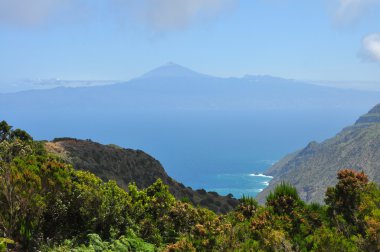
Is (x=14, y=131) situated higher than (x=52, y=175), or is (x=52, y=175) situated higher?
(x=14, y=131)

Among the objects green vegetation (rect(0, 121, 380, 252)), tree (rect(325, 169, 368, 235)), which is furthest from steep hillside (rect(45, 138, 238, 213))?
tree (rect(325, 169, 368, 235))

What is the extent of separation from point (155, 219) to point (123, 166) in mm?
49291

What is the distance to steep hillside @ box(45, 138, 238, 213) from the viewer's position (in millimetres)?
57688

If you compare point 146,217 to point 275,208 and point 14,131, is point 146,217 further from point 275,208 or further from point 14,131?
point 14,131

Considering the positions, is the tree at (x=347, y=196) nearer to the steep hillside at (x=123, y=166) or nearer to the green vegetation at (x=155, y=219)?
the green vegetation at (x=155, y=219)

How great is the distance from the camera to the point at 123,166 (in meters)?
64.8

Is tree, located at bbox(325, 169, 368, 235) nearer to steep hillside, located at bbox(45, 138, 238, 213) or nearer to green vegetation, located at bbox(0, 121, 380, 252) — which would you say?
green vegetation, located at bbox(0, 121, 380, 252)

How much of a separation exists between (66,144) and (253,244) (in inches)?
2182

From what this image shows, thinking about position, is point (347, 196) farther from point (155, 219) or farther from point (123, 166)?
point (123, 166)

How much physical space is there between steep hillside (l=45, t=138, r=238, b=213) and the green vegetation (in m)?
40.2

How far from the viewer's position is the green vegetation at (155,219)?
12172 mm

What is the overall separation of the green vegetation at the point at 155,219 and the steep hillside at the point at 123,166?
40.2m

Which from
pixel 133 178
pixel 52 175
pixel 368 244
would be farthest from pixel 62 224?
pixel 133 178

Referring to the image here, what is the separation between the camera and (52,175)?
14.1 metres
